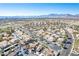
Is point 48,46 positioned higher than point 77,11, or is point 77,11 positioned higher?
point 77,11

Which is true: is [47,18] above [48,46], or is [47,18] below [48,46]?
above

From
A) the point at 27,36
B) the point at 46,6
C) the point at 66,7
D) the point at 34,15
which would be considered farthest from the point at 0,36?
the point at 66,7

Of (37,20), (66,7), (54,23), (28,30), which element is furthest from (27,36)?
(66,7)

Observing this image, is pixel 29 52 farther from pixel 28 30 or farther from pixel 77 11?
pixel 77 11

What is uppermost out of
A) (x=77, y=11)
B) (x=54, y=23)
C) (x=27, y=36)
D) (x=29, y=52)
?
(x=77, y=11)

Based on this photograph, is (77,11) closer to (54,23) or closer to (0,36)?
(54,23)
